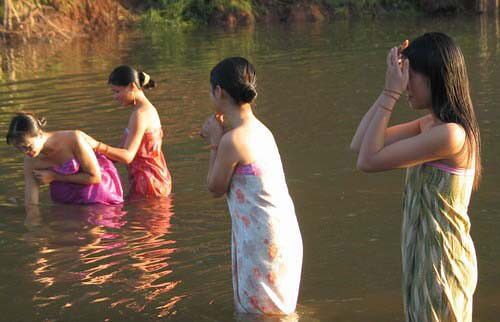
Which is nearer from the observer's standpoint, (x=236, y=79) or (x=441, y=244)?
(x=441, y=244)

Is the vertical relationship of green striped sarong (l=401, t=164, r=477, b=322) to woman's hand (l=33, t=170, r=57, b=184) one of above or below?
above

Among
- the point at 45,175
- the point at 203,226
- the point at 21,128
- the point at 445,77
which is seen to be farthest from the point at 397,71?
the point at 45,175

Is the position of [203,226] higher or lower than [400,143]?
lower

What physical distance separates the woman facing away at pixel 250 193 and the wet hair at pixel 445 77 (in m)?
0.92

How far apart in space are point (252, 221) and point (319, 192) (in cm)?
379

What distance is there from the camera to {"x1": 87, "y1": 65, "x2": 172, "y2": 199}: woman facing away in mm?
7707

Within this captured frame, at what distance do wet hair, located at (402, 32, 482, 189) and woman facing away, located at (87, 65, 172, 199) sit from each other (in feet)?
14.5

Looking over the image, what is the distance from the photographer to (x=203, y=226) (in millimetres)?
7340

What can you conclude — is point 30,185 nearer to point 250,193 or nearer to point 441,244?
point 250,193

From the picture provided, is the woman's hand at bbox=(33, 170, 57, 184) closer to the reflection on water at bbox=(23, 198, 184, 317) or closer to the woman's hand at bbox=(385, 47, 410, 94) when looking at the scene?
the reflection on water at bbox=(23, 198, 184, 317)

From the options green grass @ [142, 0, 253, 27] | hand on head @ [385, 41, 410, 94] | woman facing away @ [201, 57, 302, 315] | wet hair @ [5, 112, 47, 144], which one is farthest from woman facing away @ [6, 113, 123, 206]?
green grass @ [142, 0, 253, 27]

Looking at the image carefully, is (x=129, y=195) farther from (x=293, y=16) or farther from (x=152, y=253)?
(x=293, y=16)

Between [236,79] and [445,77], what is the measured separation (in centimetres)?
104

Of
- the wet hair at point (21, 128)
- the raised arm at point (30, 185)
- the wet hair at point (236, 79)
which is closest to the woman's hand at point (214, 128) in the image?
the wet hair at point (236, 79)
